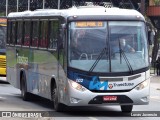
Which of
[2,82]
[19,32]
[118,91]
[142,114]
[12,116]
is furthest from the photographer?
[2,82]

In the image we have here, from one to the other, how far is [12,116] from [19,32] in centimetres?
835

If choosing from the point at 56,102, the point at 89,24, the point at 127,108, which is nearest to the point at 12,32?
the point at 56,102

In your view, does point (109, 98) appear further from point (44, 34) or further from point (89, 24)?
point (44, 34)

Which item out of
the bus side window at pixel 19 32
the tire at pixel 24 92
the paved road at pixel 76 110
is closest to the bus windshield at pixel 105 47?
the paved road at pixel 76 110

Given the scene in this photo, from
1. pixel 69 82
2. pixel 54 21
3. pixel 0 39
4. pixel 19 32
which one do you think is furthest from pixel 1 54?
pixel 69 82

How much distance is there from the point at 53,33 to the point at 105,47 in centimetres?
222

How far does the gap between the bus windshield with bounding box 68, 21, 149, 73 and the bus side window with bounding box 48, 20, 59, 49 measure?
1365mm

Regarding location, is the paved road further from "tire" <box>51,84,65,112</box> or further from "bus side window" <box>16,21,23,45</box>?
"bus side window" <box>16,21,23,45</box>

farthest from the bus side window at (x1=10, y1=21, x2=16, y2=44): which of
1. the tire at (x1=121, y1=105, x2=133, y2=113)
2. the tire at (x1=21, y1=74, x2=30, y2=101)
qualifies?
the tire at (x1=121, y1=105, x2=133, y2=113)

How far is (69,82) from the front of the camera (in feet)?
55.9

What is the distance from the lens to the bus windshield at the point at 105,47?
17.2m

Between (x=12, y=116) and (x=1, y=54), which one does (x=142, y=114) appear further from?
(x=1, y=54)

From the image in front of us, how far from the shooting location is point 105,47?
1734 centimetres

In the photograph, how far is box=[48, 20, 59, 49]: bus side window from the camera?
61.3ft
